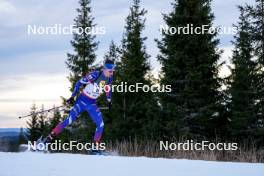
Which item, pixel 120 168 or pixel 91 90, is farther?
pixel 91 90

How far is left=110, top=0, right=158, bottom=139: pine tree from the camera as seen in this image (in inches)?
1056

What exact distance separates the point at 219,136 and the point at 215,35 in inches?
202

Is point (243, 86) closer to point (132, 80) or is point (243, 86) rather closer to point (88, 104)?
point (132, 80)

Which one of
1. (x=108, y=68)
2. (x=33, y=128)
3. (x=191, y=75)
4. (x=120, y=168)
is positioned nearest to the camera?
(x=120, y=168)

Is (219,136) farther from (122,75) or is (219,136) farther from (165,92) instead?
(122,75)

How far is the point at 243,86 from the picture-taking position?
22609mm

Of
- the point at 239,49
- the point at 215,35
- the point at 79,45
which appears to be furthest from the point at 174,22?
the point at 79,45

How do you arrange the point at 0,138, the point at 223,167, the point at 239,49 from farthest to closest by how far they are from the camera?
1. the point at 239,49
2. the point at 0,138
3. the point at 223,167

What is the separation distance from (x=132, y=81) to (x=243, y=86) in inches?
281

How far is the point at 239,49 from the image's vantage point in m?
23.5

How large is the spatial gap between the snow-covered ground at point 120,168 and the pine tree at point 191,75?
15.4 meters

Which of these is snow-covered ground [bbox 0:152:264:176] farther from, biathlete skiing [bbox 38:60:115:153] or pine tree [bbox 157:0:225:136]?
pine tree [bbox 157:0:225:136]

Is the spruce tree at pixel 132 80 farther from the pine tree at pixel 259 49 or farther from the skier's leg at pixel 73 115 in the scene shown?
the skier's leg at pixel 73 115

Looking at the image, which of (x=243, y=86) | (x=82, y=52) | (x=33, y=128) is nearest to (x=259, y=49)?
(x=243, y=86)
